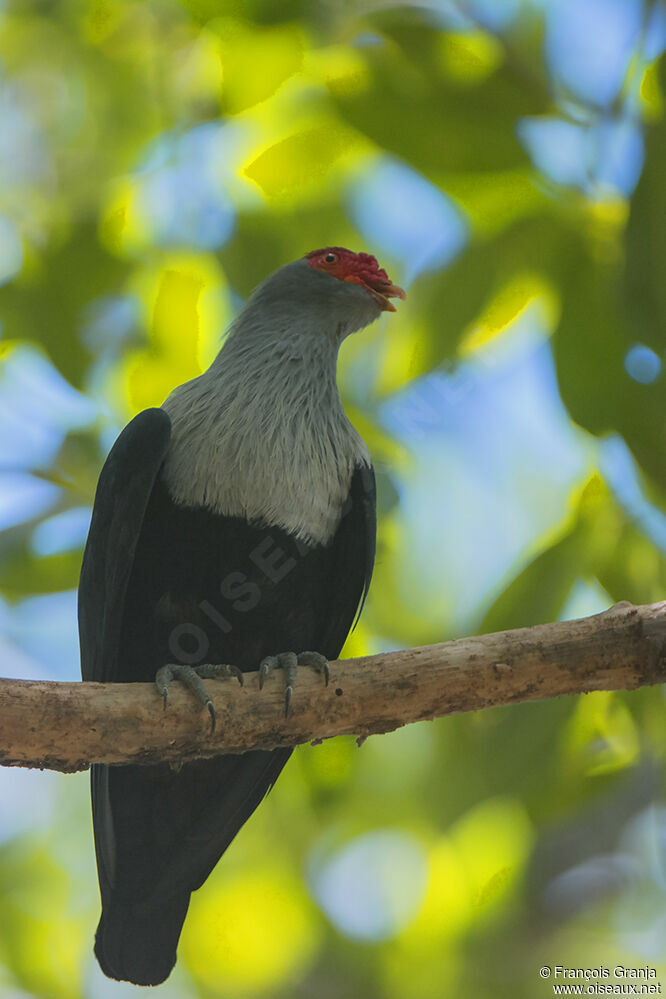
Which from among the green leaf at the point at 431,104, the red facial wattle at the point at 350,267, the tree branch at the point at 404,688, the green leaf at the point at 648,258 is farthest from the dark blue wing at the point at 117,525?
the green leaf at the point at 648,258

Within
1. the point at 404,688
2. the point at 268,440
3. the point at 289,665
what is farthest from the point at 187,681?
the point at 268,440

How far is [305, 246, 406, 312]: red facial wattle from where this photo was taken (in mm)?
4660

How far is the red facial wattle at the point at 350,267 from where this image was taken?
15.3 ft

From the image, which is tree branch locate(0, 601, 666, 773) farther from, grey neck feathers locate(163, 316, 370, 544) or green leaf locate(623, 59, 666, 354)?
green leaf locate(623, 59, 666, 354)

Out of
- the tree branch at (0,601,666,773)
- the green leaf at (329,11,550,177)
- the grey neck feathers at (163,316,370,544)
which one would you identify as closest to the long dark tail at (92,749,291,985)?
the tree branch at (0,601,666,773)

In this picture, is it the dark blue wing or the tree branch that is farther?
the dark blue wing

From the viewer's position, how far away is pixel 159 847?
4.06 meters

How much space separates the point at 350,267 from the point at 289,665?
2.15 meters

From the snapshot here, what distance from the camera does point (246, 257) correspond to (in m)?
4.51

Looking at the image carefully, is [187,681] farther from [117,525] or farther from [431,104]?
[431,104]

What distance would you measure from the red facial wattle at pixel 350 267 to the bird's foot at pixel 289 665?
1962 mm

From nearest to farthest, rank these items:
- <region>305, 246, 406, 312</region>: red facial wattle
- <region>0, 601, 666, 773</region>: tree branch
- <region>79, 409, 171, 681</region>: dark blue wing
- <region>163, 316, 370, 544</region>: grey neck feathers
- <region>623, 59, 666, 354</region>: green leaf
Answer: <region>0, 601, 666, 773</region>: tree branch < <region>623, 59, 666, 354</region>: green leaf < <region>79, 409, 171, 681</region>: dark blue wing < <region>163, 316, 370, 544</region>: grey neck feathers < <region>305, 246, 406, 312</region>: red facial wattle

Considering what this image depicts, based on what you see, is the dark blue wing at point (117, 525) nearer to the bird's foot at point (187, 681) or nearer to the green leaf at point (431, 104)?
the bird's foot at point (187, 681)

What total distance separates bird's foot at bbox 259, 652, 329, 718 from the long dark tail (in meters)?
0.62
